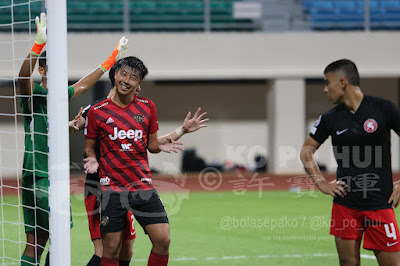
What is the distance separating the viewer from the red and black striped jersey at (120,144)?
5.16 m

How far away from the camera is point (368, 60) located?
62.3ft

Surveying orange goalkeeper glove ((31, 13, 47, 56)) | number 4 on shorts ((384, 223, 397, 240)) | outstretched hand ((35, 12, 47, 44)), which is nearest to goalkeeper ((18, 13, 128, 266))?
orange goalkeeper glove ((31, 13, 47, 56))

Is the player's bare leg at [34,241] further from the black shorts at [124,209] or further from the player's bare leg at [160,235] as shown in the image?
the player's bare leg at [160,235]

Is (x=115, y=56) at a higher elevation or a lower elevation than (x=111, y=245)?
higher

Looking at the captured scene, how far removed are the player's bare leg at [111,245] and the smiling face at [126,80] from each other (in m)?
1.18

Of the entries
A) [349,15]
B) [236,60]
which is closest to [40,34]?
[236,60]

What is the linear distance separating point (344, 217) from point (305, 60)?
1442 cm

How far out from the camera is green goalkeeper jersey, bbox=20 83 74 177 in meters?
5.24

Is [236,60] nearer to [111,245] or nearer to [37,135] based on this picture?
[37,135]

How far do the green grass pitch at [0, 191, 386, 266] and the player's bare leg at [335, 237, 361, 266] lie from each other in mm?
2193

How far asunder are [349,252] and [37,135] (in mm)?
2746

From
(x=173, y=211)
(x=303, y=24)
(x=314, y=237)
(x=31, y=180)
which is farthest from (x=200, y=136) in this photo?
(x=31, y=180)

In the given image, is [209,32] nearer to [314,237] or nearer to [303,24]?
[303,24]

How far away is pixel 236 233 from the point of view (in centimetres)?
935
